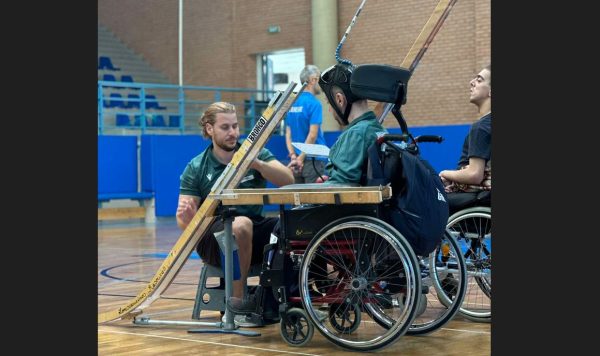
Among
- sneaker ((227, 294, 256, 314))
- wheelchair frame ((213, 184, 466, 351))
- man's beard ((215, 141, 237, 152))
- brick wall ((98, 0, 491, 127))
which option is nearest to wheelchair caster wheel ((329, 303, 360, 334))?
wheelchair frame ((213, 184, 466, 351))

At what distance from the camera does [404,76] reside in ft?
11.7

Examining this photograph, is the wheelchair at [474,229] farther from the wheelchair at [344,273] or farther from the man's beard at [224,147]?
the man's beard at [224,147]

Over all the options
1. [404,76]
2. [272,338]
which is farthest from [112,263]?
[404,76]

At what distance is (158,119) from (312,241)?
12405 mm

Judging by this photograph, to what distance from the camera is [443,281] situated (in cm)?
418

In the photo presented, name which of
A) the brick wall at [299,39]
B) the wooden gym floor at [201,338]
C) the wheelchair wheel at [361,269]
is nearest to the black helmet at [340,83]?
the wheelchair wheel at [361,269]

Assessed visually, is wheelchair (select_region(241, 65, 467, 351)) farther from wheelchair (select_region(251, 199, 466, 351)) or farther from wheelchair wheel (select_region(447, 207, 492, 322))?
wheelchair wheel (select_region(447, 207, 492, 322))

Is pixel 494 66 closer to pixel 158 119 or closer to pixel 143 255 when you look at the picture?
pixel 143 255

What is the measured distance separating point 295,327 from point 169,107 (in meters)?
13.9

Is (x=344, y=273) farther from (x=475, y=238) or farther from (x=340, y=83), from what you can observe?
(x=475, y=238)

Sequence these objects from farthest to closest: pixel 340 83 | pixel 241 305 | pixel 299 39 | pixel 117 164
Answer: pixel 299 39
pixel 117 164
pixel 241 305
pixel 340 83

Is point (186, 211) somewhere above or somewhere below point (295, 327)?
above

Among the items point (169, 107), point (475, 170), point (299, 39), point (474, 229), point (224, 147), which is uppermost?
point (299, 39)

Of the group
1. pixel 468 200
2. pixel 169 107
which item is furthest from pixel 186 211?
pixel 169 107
